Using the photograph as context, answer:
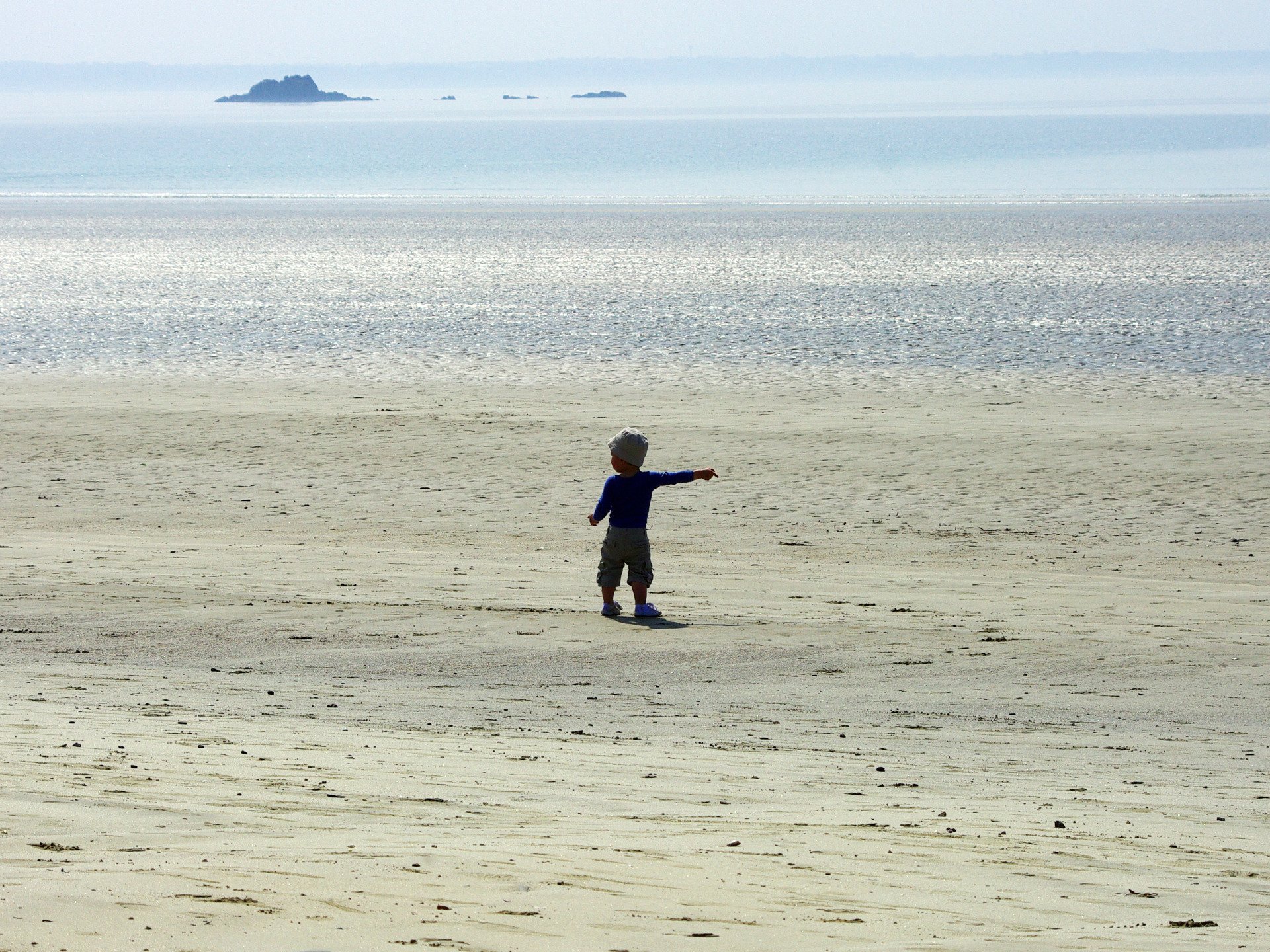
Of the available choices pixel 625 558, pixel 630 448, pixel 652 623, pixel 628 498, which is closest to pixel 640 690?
pixel 652 623

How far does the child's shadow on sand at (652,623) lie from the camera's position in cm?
911

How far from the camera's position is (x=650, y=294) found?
3225 cm

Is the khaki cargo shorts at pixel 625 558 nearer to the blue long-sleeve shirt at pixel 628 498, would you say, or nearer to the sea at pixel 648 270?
the blue long-sleeve shirt at pixel 628 498

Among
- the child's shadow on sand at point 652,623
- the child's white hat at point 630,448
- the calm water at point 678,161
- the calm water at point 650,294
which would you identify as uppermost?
the calm water at point 678,161

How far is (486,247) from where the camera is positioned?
4544cm

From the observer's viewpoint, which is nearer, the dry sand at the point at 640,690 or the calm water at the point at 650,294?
the dry sand at the point at 640,690

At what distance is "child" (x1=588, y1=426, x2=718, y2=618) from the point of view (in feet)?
30.1

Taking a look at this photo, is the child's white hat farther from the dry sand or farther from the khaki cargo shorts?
the dry sand

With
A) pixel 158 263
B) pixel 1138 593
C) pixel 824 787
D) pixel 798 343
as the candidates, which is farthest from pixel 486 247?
pixel 824 787

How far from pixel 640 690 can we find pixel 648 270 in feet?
100

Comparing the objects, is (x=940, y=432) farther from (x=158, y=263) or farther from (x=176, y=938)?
(x=158, y=263)

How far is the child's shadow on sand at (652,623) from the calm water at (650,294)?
1257 cm


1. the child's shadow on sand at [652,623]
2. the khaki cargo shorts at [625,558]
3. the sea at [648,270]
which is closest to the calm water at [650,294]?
the sea at [648,270]

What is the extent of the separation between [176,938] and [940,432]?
1351 cm
